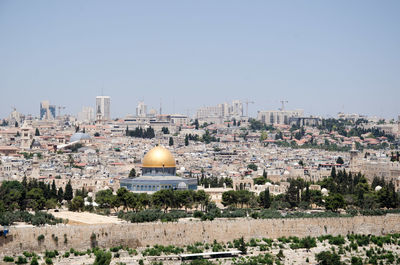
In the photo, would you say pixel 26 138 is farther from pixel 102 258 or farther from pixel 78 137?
pixel 102 258

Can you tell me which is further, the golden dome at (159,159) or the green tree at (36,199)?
the golden dome at (159,159)

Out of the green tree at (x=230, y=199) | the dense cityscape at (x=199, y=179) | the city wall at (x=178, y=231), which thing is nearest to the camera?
the city wall at (x=178, y=231)

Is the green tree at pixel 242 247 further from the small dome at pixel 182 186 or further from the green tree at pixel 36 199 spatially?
the small dome at pixel 182 186

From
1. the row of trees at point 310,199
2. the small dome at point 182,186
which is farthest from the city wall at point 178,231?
the small dome at point 182,186

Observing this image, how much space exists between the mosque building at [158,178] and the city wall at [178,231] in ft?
54.9

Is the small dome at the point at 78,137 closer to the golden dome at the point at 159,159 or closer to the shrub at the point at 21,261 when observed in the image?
the golden dome at the point at 159,159

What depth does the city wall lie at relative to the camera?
43.2 metres

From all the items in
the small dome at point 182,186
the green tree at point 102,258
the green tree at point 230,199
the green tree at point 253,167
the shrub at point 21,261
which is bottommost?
the shrub at point 21,261

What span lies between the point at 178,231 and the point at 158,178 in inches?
832

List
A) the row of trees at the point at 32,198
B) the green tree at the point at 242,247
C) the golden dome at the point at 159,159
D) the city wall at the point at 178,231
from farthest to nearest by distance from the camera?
the golden dome at the point at 159,159
the row of trees at the point at 32,198
the green tree at the point at 242,247
the city wall at the point at 178,231

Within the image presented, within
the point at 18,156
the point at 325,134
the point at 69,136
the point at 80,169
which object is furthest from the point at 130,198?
the point at 325,134

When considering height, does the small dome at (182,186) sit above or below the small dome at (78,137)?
below

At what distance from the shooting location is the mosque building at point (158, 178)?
67.2 m

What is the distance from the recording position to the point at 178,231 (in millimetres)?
47094
